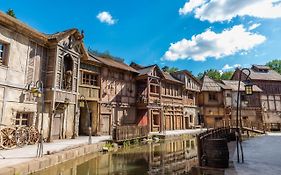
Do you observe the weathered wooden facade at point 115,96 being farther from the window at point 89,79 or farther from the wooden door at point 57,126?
the wooden door at point 57,126

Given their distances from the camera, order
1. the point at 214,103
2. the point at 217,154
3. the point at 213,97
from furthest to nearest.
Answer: the point at 213,97 → the point at 214,103 → the point at 217,154

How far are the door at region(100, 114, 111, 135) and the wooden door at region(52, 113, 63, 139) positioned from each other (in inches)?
187

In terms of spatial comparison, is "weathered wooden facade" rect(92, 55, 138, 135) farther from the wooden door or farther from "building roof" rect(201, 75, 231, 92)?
"building roof" rect(201, 75, 231, 92)

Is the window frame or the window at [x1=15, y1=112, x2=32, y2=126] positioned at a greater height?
the window frame

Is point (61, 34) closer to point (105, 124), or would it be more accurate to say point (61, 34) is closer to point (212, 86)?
point (105, 124)

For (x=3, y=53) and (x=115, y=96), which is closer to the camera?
(x=3, y=53)

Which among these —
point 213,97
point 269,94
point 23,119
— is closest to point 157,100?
point 213,97

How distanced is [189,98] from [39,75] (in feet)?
76.5

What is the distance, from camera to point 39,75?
1367 cm

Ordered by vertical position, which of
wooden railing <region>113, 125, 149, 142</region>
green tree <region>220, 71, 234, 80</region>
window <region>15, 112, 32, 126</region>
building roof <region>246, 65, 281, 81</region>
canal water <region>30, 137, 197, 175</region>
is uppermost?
green tree <region>220, 71, 234, 80</region>

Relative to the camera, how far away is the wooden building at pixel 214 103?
32812mm

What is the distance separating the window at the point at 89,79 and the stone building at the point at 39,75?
201 centimetres

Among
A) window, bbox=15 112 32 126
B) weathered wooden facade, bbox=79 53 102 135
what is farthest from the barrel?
weathered wooden facade, bbox=79 53 102 135

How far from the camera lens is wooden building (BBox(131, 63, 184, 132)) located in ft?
74.4
